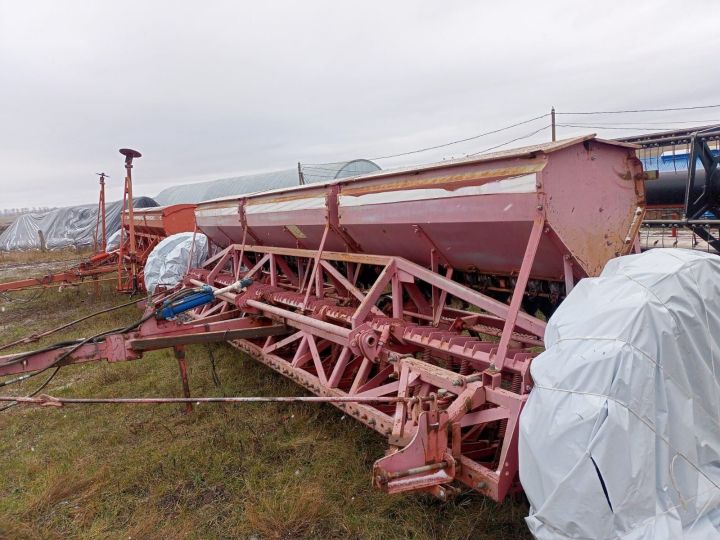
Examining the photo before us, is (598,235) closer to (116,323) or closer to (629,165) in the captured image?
(629,165)

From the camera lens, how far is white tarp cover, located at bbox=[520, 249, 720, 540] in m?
1.80

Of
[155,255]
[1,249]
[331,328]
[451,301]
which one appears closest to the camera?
[331,328]

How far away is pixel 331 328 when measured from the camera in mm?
3711

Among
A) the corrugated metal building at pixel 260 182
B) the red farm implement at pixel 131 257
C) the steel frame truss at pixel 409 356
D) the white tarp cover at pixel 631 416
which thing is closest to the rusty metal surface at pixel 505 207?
the steel frame truss at pixel 409 356

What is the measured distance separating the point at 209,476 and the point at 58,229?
30.3 meters

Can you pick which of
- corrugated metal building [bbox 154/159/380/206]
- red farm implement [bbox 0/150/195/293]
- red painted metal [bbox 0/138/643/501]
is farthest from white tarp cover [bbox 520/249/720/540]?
corrugated metal building [bbox 154/159/380/206]

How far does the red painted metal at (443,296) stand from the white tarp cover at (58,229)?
2313 cm

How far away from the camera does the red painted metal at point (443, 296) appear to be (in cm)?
253

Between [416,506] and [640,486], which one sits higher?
[640,486]

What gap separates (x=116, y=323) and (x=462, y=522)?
7.51 m

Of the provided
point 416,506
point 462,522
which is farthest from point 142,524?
point 462,522

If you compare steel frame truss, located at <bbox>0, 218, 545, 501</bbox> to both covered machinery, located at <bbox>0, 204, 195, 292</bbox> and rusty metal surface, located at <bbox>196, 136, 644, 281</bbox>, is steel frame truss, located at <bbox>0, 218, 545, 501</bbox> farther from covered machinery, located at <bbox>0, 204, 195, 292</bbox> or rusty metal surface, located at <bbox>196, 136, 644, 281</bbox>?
covered machinery, located at <bbox>0, 204, 195, 292</bbox>

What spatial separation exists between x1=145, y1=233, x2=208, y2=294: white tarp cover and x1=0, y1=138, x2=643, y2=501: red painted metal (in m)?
3.23

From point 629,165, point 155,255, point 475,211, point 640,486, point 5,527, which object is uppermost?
point 629,165
